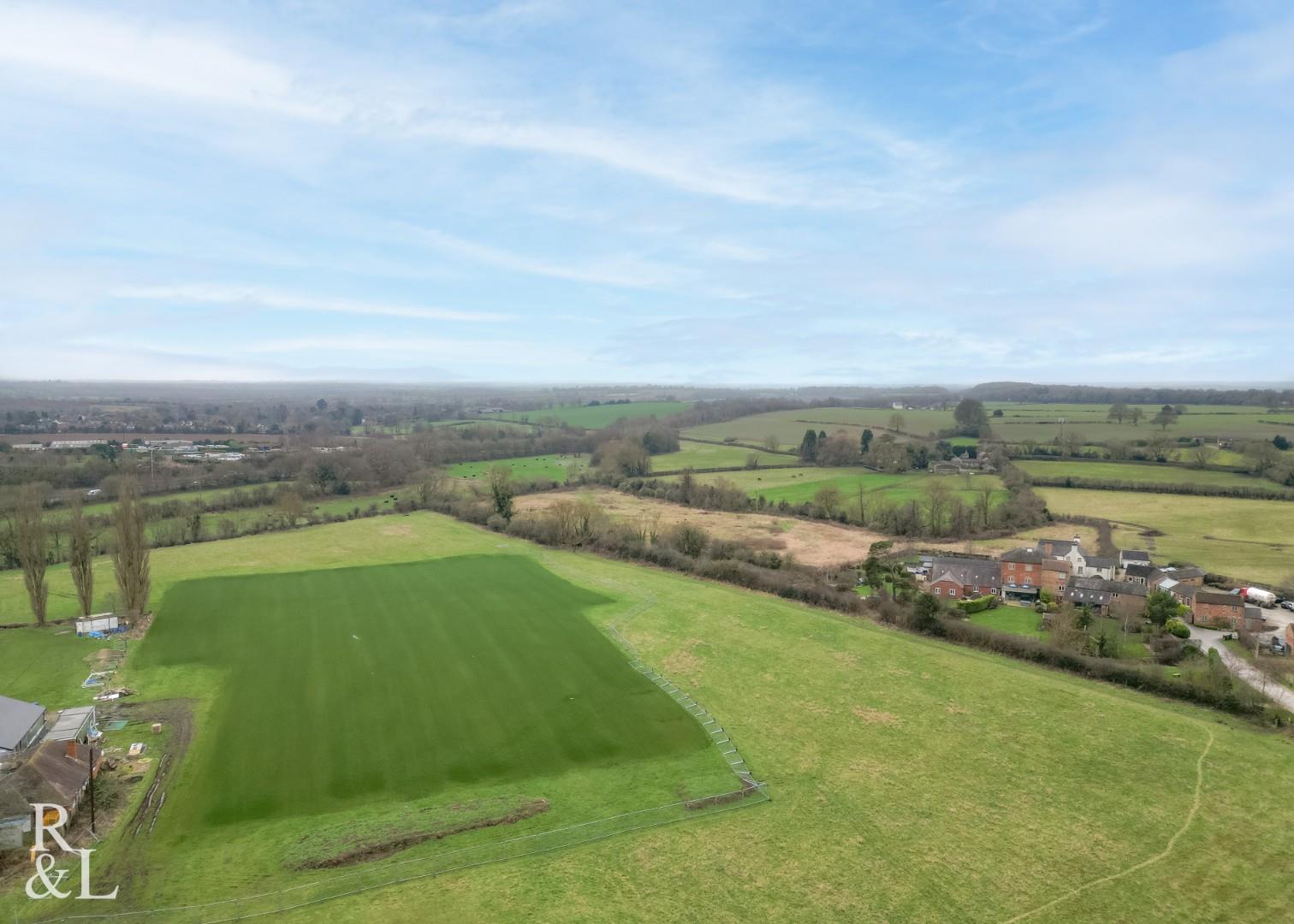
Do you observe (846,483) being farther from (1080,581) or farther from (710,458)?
(1080,581)

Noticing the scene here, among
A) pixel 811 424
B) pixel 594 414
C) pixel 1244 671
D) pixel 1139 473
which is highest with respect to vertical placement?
pixel 594 414

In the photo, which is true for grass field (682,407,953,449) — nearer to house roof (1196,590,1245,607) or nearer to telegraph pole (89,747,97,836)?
house roof (1196,590,1245,607)

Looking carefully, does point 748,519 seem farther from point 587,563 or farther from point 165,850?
point 165,850

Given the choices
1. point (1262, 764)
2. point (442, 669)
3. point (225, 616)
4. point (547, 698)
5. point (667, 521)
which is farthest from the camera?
point (667, 521)

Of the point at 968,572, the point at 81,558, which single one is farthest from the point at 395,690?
the point at 968,572

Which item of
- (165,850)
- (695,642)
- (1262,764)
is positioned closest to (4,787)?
(165,850)

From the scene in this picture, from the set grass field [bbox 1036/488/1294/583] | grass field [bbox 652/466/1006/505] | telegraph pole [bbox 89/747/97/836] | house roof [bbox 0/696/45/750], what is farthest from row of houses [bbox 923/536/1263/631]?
house roof [bbox 0/696/45/750]
